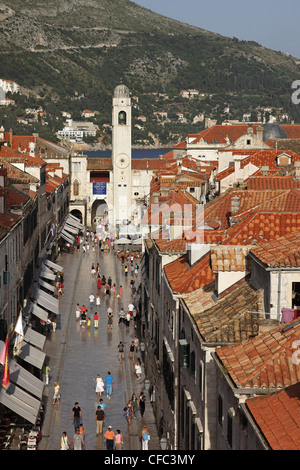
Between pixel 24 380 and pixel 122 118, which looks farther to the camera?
pixel 122 118

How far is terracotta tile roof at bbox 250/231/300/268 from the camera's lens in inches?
856

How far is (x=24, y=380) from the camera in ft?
124

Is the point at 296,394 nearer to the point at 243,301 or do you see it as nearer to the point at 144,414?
the point at 243,301

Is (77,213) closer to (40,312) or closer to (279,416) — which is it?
(40,312)

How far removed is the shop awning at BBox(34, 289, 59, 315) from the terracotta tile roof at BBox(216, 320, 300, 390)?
36.0m

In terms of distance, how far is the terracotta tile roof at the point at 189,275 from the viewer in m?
30.5

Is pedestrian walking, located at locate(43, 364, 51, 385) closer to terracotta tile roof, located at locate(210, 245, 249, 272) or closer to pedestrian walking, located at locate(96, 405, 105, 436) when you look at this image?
pedestrian walking, located at locate(96, 405, 105, 436)

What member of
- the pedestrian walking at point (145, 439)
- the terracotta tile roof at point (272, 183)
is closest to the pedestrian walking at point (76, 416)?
the pedestrian walking at point (145, 439)

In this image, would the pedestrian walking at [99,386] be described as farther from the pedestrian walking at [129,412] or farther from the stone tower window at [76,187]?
the stone tower window at [76,187]

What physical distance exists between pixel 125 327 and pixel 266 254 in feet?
118

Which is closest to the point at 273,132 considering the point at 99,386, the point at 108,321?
the point at 108,321

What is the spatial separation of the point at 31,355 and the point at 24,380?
5428mm

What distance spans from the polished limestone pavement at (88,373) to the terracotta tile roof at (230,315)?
1026 centimetres

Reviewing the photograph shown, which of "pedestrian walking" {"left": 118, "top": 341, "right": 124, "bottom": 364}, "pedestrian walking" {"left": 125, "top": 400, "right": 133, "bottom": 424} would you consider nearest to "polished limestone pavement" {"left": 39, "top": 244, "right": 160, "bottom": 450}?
"pedestrian walking" {"left": 125, "top": 400, "right": 133, "bottom": 424}
